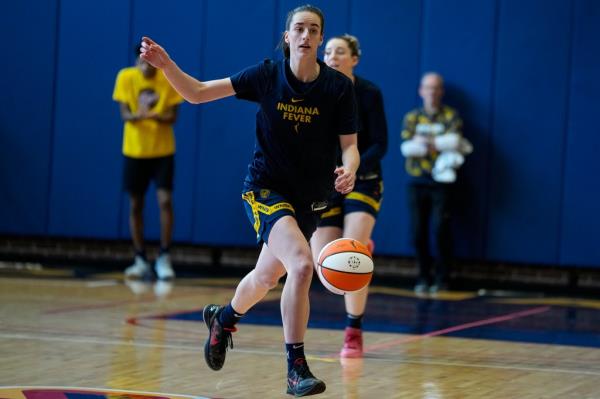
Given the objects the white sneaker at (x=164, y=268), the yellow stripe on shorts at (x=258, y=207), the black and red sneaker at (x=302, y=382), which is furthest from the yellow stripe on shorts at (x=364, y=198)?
the white sneaker at (x=164, y=268)

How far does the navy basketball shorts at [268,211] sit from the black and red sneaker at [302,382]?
657 millimetres

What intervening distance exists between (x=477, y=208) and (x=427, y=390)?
21.2ft

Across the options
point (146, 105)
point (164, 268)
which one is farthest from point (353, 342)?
point (146, 105)

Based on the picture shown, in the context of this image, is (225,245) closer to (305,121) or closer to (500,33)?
(500,33)

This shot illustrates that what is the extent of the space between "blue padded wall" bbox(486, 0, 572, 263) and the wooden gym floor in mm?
899

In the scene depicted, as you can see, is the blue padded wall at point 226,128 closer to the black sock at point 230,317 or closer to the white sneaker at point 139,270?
the white sneaker at point 139,270

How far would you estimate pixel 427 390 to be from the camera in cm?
558

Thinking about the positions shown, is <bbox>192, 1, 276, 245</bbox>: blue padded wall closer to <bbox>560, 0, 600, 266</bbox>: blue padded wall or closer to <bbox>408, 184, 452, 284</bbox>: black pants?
<bbox>408, 184, 452, 284</bbox>: black pants

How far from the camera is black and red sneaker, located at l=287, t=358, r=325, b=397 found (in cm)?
503

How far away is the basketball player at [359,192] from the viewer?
688 cm

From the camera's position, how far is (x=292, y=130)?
5.46 meters

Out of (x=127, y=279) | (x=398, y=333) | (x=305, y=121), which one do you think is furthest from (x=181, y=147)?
(x=305, y=121)

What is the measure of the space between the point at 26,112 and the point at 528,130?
6.12 m

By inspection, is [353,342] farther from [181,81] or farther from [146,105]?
[146,105]
